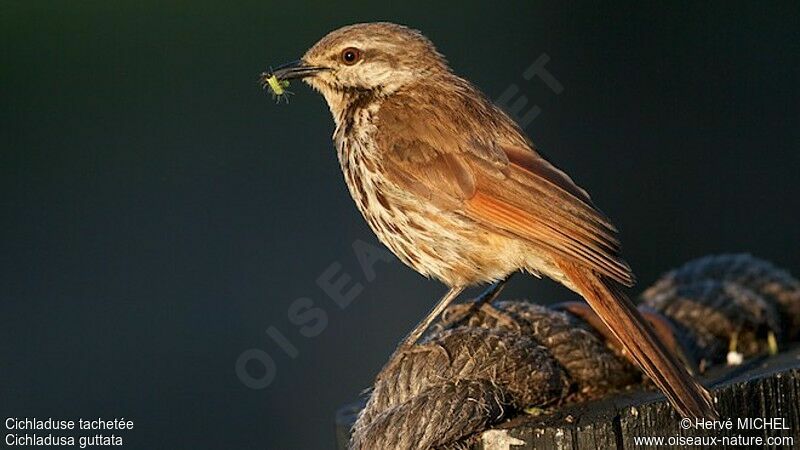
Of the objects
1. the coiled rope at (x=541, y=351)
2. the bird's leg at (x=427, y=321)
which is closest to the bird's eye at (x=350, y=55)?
Result: the bird's leg at (x=427, y=321)

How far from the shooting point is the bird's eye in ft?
19.5

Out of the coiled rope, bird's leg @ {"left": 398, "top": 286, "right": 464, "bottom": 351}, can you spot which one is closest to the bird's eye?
bird's leg @ {"left": 398, "top": 286, "right": 464, "bottom": 351}

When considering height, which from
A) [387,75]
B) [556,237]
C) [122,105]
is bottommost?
[556,237]

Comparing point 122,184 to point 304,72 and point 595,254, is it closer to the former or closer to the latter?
point 304,72

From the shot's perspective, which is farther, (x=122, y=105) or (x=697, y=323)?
(x=122, y=105)

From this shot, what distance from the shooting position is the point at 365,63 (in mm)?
5938

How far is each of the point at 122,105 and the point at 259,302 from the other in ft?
7.77

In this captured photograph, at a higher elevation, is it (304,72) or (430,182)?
(304,72)

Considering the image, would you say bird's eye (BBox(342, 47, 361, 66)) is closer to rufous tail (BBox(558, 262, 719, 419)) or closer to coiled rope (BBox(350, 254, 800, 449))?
coiled rope (BBox(350, 254, 800, 449))

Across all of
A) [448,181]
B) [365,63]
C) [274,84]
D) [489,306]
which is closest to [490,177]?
[448,181]

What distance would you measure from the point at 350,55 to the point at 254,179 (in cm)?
521

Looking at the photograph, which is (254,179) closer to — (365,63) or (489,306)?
(365,63)

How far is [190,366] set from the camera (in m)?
9.77

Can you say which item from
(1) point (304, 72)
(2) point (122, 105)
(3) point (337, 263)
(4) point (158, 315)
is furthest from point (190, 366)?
(1) point (304, 72)
